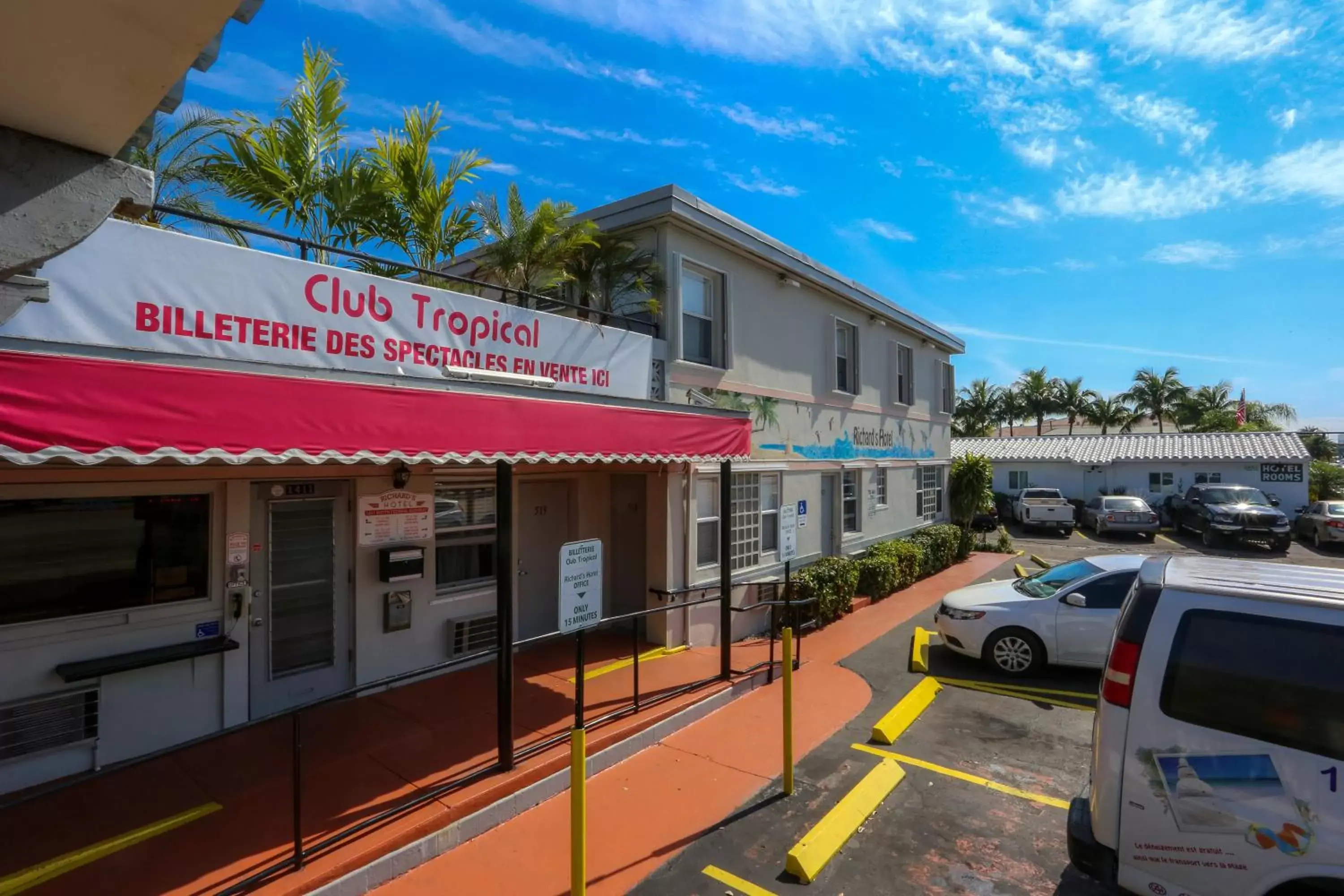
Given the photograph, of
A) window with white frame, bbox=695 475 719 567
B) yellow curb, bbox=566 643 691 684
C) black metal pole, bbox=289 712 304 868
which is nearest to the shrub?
window with white frame, bbox=695 475 719 567

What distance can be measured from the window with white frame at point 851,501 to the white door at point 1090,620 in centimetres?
537

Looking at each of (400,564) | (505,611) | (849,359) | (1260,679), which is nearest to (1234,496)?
(849,359)

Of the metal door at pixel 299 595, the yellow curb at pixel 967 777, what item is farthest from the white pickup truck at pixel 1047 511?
the metal door at pixel 299 595

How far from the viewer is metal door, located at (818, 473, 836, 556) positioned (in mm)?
12406

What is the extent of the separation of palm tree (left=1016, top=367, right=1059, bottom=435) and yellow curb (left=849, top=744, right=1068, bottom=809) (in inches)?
1761

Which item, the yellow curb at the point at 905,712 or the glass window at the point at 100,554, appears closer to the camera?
the glass window at the point at 100,554

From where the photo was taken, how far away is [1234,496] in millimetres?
22062

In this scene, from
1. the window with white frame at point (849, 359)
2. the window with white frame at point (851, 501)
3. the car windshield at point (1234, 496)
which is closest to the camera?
the window with white frame at point (851, 501)

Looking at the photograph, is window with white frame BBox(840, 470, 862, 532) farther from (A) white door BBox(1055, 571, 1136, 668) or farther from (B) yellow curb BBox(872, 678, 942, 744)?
(B) yellow curb BBox(872, 678, 942, 744)

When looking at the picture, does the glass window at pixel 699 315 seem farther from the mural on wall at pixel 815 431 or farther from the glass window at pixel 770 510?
the glass window at pixel 770 510

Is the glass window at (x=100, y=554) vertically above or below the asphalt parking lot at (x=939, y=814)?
above

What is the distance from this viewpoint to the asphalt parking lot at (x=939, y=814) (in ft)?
13.5

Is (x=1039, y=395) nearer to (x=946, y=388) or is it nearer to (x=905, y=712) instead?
(x=946, y=388)

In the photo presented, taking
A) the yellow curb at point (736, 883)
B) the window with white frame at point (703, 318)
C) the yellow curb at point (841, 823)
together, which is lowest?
the yellow curb at point (736, 883)
